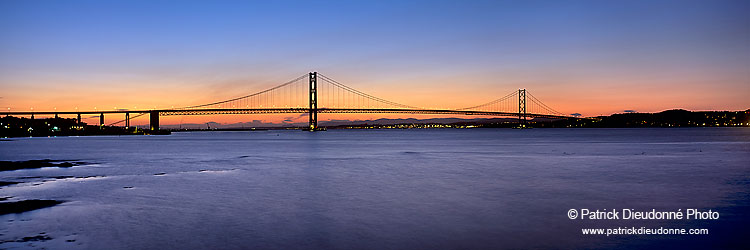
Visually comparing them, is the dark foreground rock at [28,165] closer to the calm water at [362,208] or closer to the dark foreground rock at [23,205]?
the calm water at [362,208]

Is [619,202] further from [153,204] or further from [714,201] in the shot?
[153,204]

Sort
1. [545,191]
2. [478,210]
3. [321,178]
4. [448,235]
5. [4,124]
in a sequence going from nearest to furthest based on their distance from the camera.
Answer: [448,235], [478,210], [545,191], [321,178], [4,124]

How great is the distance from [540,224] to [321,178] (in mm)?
9775

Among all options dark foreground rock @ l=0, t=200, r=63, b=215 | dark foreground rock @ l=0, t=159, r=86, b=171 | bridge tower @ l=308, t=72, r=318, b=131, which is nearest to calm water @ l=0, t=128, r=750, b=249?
dark foreground rock @ l=0, t=200, r=63, b=215

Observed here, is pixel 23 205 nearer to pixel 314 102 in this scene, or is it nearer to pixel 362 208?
pixel 362 208

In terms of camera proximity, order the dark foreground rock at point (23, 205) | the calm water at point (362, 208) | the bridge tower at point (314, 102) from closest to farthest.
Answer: the calm water at point (362, 208) < the dark foreground rock at point (23, 205) < the bridge tower at point (314, 102)

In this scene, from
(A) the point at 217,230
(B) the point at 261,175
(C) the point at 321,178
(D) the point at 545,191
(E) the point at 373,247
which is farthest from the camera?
(B) the point at 261,175

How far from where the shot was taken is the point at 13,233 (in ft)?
25.2

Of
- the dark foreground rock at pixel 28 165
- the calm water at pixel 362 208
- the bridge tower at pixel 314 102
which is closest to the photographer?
the calm water at pixel 362 208

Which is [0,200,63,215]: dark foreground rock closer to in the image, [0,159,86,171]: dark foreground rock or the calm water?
the calm water

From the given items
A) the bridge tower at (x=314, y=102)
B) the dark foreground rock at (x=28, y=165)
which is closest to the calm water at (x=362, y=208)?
the dark foreground rock at (x=28, y=165)

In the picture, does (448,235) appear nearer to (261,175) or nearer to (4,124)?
(261,175)

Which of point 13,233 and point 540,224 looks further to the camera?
point 540,224

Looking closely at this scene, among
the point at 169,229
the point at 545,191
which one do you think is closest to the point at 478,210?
the point at 545,191
